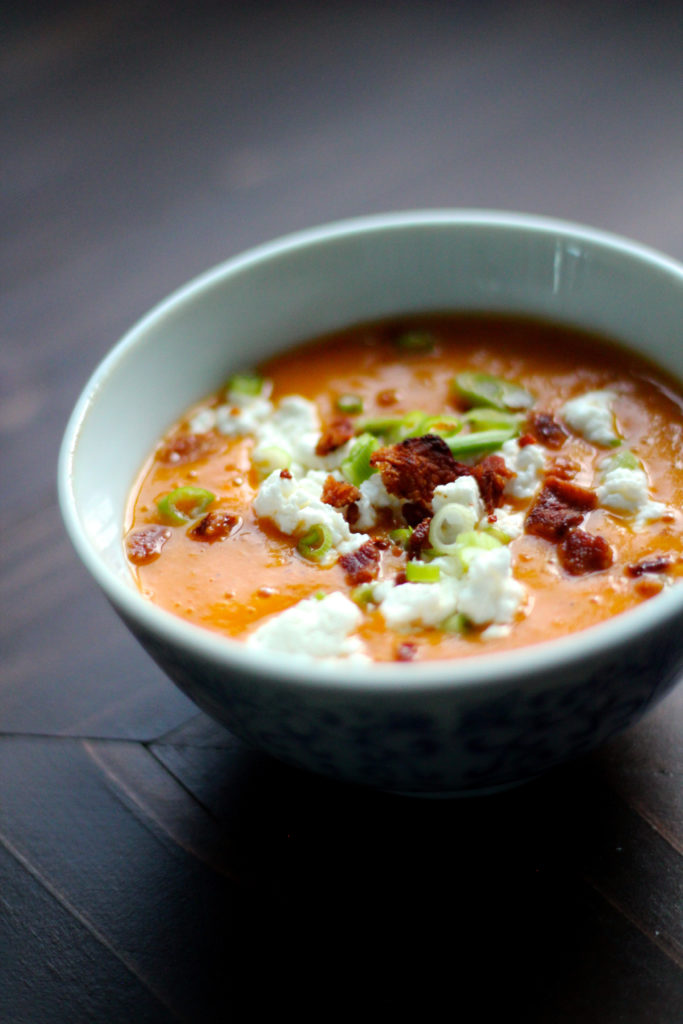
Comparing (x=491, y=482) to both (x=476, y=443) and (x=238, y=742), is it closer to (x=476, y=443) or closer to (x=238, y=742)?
(x=476, y=443)

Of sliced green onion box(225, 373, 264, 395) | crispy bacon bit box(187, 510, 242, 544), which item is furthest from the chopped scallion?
sliced green onion box(225, 373, 264, 395)

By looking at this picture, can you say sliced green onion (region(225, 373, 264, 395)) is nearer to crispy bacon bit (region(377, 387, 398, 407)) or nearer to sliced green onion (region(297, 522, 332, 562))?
crispy bacon bit (region(377, 387, 398, 407))

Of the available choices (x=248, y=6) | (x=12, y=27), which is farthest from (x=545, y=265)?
(x=12, y=27)

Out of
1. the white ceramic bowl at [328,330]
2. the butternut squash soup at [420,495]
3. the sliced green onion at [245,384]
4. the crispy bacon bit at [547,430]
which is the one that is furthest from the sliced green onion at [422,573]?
the sliced green onion at [245,384]

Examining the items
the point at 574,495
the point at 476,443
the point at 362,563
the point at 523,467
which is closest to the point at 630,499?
the point at 574,495

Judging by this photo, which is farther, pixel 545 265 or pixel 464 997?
pixel 545 265

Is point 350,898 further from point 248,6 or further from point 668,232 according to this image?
point 248,6

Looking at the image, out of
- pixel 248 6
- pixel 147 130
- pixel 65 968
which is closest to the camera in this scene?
pixel 65 968
